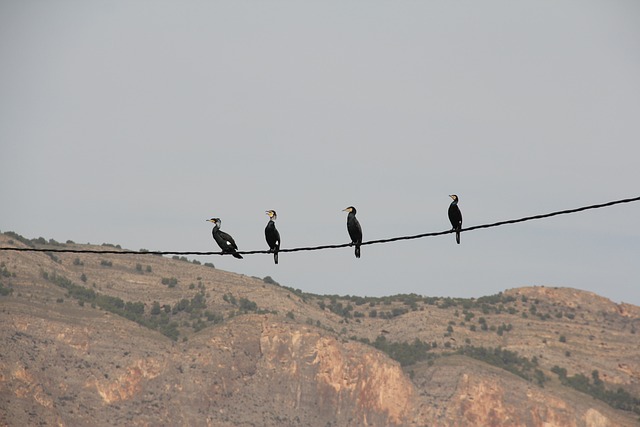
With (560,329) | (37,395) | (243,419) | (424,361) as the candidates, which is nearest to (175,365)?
(243,419)

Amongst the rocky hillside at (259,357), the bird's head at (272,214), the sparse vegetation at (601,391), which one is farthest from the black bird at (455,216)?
the sparse vegetation at (601,391)

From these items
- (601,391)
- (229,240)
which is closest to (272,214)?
(229,240)

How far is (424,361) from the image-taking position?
5871 inches

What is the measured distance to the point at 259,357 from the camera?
143750mm

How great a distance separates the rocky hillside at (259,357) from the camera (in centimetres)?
12794

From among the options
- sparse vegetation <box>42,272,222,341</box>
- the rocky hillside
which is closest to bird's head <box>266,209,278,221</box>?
the rocky hillside

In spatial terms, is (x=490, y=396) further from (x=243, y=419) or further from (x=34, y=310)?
(x=34, y=310)

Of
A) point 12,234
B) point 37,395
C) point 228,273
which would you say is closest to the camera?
point 37,395

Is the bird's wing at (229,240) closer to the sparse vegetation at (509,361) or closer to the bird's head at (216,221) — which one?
the bird's head at (216,221)

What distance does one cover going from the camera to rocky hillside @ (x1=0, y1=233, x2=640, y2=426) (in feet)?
420

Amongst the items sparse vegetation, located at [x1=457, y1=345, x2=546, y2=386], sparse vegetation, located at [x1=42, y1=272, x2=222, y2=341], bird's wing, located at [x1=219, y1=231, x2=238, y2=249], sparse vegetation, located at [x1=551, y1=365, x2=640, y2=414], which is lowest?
bird's wing, located at [x1=219, y1=231, x2=238, y2=249]

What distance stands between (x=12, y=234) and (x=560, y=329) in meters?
71.6

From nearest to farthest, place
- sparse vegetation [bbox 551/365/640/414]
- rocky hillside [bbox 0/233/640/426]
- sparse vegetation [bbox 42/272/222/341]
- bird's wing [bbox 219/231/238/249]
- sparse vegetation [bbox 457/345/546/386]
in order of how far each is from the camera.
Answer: bird's wing [bbox 219/231/238/249], rocky hillside [bbox 0/233/640/426], sparse vegetation [bbox 42/272/222/341], sparse vegetation [bbox 457/345/546/386], sparse vegetation [bbox 551/365/640/414]

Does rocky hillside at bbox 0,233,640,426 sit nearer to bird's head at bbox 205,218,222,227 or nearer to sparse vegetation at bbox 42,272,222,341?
sparse vegetation at bbox 42,272,222,341
